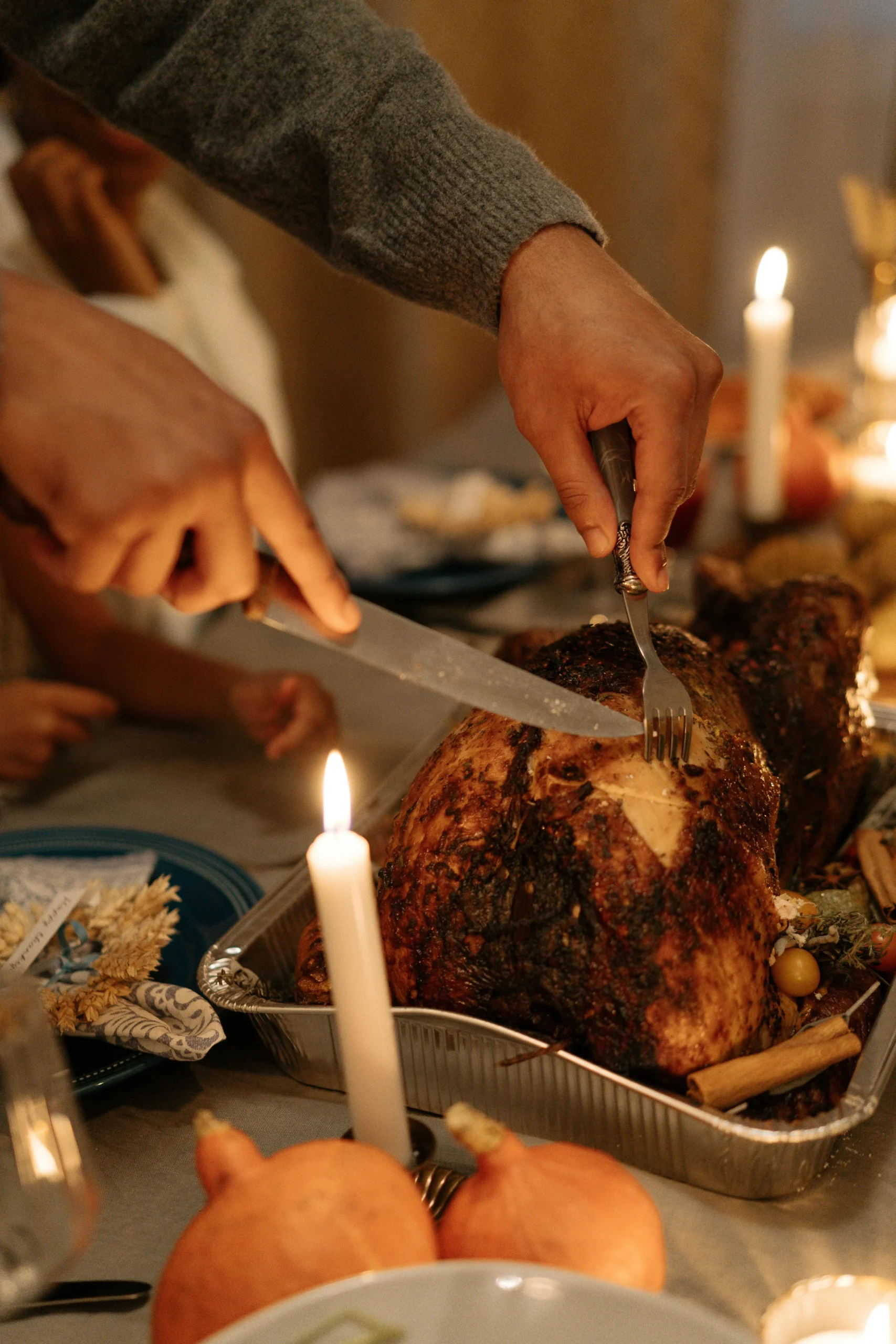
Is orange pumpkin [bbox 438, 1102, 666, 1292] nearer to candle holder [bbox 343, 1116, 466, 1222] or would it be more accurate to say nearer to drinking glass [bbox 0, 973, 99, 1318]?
candle holder [bbox 343, 1116, 466, 1222]

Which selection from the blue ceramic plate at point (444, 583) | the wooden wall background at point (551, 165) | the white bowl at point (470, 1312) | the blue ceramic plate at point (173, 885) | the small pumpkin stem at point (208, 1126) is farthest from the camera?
the wooden wall background at point (551, 165)

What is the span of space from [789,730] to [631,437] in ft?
0.96

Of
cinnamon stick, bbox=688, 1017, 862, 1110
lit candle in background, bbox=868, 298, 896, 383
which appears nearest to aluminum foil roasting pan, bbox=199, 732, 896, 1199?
cinnamon stick, bbox=688, 1017, 862, 1110

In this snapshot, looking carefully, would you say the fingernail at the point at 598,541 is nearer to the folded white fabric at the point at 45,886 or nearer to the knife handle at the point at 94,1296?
the folded white fabric at the point at 45,886

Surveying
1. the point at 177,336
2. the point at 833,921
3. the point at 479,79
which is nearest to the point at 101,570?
the point at 833,921

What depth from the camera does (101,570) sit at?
68cm

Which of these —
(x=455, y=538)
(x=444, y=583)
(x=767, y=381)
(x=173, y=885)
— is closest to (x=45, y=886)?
(x=173, y=885)

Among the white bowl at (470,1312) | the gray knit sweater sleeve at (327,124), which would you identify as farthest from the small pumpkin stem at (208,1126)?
the gray knit sweater sleeve at (327,124)

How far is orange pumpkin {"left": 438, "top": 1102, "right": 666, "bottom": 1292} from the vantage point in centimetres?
58

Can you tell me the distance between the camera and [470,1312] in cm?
51

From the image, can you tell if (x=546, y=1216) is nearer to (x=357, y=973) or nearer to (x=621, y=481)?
(x=357, y=973)

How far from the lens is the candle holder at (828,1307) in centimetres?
58

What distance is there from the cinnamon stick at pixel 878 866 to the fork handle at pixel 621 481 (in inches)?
12.3

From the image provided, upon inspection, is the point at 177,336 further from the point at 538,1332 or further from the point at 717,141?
the point at 717,141
